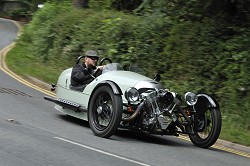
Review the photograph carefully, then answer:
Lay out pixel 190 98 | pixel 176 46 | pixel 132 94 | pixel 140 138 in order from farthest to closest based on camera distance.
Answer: pixel 176 46 → pixel 140 138 → pixel 190 98 → pixel 132 94

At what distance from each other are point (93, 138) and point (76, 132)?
1.75 ft

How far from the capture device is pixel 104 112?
10117 mm

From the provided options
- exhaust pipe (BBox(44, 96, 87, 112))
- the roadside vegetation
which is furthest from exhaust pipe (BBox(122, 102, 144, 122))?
the roadside vegetation

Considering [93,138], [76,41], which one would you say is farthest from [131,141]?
[76,41]

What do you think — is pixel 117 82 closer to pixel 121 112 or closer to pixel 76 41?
pixel 121 112

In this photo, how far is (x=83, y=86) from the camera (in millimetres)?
10977

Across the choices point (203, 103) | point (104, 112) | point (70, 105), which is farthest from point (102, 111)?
point (203, 103)

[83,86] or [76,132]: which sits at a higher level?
[83,86]

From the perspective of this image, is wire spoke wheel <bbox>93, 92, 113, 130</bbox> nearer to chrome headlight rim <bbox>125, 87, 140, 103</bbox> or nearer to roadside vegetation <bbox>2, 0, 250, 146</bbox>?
chrome headlight rim <bbox>125, 87, 140, 103</bbox>

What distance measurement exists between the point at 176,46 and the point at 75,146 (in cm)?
722

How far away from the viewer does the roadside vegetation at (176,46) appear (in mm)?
13578

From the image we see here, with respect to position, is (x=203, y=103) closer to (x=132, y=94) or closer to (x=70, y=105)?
Result: (x=132, y=94)

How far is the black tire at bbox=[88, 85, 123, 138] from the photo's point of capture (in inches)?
380

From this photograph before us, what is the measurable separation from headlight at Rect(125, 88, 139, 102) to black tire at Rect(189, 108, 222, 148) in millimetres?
1266
